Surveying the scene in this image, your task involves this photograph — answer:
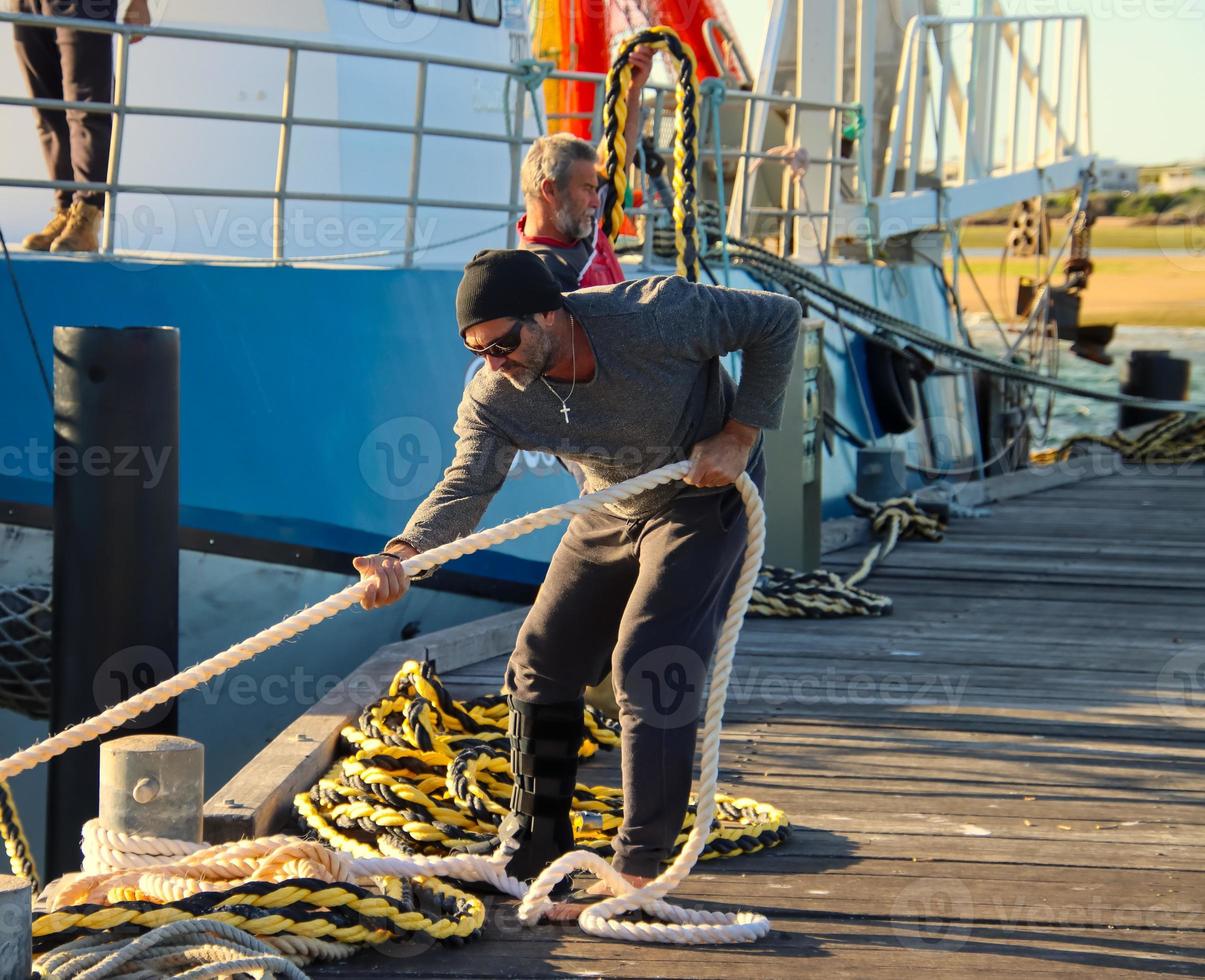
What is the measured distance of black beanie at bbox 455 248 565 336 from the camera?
123 inches

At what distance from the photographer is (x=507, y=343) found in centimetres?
316

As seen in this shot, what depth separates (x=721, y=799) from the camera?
4297 millimetres

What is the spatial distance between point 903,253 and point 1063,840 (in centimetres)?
1008

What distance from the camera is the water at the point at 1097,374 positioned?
32344 mm

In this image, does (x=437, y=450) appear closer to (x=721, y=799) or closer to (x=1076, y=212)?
(x=721, y=799)

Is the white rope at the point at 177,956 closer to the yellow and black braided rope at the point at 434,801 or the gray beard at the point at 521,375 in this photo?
the yellow and black braided rope at the point at 434,801

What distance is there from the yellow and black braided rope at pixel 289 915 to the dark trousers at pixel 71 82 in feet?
12.8

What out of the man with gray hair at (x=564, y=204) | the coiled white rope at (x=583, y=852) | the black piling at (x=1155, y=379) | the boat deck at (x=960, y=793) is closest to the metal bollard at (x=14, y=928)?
the coiled white rope at (x=583, y=852)

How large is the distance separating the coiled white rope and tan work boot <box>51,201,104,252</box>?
343cm
